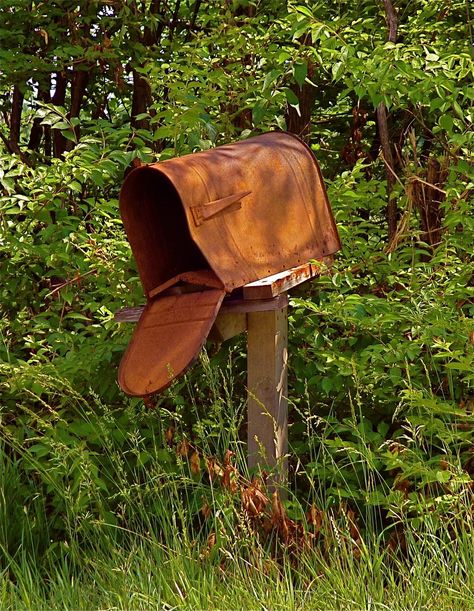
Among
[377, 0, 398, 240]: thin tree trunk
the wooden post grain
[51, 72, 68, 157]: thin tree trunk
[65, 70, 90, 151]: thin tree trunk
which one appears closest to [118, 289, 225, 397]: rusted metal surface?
the wooden post grain

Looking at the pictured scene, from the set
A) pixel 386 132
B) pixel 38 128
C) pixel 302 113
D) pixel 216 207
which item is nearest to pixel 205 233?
pixel 216 207

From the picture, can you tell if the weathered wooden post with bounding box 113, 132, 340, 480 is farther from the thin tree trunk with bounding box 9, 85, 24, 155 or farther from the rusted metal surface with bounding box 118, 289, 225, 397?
the thin tree trunk with bounding box 9, 85, 24, 155

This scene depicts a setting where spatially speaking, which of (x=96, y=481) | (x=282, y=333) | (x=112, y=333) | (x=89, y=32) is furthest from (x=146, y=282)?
(x=89, y=32)

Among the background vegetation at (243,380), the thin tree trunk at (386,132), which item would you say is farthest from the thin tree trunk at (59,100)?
the thin tree trunk at (386,132)

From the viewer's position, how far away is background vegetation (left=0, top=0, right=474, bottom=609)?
321 centimetres

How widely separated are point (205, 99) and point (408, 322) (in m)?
1.35

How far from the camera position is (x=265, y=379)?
11.7 ft

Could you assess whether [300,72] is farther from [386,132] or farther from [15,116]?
[15,116]

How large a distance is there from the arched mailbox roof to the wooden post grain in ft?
0.77

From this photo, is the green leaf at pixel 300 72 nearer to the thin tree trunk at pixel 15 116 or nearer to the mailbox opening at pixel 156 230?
the mailbox opening at pixel 156 230

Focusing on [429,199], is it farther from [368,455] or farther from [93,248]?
[368,455]

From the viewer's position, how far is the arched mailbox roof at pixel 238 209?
317 centimetres

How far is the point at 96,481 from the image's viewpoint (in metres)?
3.75

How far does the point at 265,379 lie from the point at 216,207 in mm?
704
